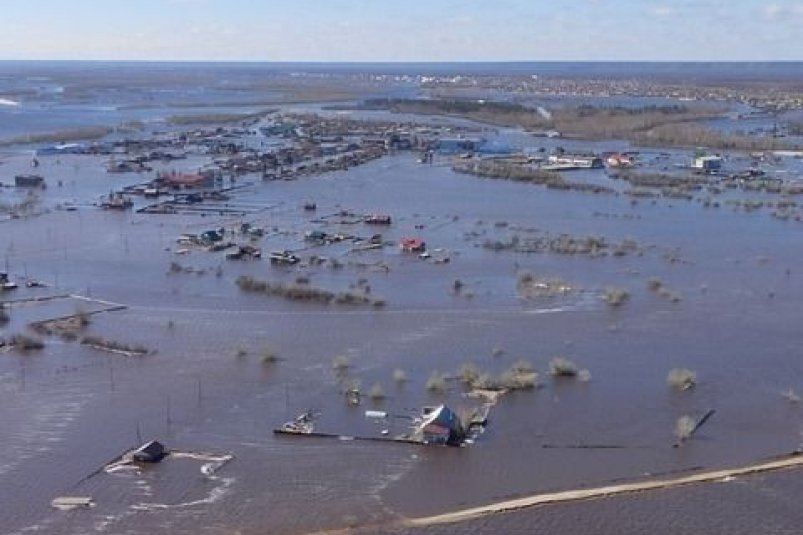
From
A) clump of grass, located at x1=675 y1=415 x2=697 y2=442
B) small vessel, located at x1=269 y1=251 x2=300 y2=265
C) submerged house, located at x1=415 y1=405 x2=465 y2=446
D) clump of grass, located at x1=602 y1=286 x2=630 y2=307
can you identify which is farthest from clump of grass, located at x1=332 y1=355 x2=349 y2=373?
small vessel, located at x1=269 y1=251 x2=300 y2=265

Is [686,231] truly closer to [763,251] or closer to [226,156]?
[763,251]

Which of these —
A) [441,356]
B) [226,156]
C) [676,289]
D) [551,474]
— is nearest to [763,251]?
[676,289]

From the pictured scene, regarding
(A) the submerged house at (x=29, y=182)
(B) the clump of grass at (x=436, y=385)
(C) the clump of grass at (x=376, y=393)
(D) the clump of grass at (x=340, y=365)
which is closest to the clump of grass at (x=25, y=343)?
(D) the clump of grass at (x=340, y=365)

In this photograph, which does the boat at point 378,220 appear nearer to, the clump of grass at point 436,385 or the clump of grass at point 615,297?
the clump of grass at point 615,297

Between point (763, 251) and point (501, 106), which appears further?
point (501, 106)

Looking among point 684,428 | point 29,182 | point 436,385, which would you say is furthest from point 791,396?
point 29,182

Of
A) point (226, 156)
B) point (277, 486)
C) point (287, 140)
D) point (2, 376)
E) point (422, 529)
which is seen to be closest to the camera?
point (422, 529)
